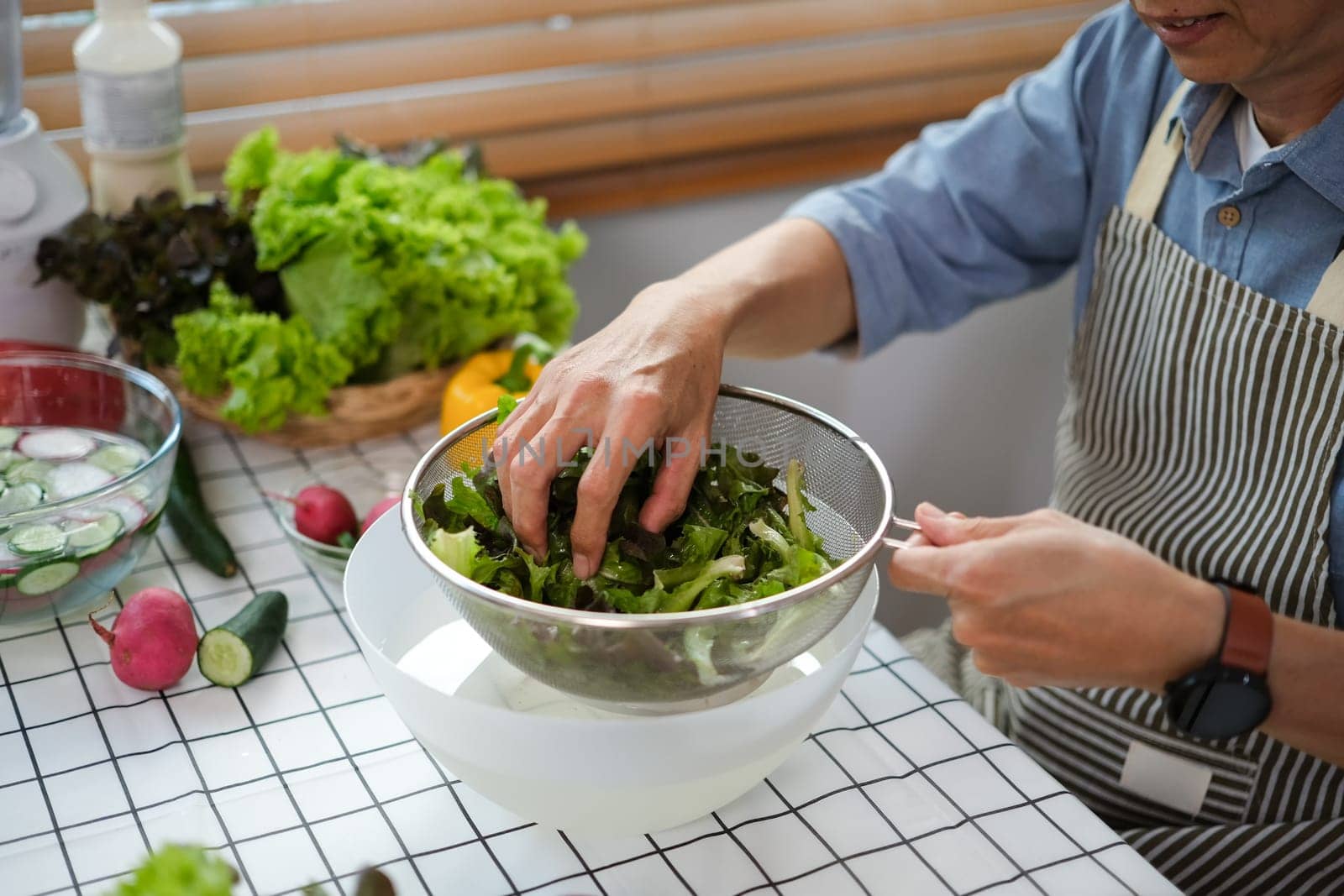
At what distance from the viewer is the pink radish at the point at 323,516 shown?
1.20 metres

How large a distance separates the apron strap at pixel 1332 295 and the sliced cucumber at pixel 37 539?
1.09 m

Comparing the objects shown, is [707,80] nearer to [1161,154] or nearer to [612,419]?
[1161,154]

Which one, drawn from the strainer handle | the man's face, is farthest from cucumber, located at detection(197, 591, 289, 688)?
the man's face

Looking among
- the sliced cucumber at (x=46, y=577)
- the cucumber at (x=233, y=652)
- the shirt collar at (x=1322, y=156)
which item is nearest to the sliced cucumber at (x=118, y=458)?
the sliced cucumber at (x=46, y=577)

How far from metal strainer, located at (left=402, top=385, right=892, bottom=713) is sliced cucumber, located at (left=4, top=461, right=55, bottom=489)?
15.9 inches

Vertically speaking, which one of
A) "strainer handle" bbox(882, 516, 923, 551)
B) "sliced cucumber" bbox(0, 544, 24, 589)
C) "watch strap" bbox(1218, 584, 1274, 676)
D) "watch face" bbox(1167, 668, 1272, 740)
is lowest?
"sliced cucumber" bbox(0, 544, 24, 589)

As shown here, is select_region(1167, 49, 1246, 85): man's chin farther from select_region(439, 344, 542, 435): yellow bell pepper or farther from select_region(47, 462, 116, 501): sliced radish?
select_region(47, 462, 116, 501): sliced radish

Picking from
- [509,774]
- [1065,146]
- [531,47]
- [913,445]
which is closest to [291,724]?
[509,774]

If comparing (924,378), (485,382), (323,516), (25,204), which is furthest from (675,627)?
(924,378)

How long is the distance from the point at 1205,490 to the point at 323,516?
0.84m

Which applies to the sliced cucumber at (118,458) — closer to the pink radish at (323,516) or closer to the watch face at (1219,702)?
the pink radish at (323,516)

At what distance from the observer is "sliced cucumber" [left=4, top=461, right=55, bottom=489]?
1.13 meters

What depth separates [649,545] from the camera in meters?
0.96

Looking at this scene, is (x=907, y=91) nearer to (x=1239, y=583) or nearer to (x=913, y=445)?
(x=913, y=445)
